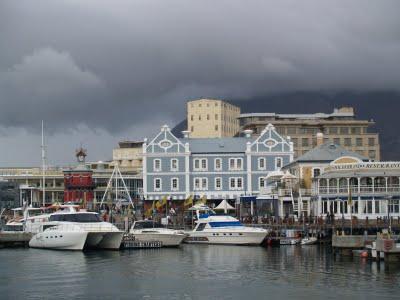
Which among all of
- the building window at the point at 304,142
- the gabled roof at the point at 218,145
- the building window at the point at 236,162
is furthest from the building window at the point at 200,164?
the building window at the point at 304,142

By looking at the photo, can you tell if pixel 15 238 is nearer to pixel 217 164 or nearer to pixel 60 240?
pixel 60 240

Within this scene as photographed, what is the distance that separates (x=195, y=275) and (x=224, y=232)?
26190 mm

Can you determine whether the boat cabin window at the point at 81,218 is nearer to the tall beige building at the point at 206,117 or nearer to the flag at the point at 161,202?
the flag at the point at 161,202

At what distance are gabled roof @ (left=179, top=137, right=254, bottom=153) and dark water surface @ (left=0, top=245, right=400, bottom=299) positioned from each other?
4331 cm

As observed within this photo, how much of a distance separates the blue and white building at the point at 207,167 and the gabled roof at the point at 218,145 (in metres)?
0.15

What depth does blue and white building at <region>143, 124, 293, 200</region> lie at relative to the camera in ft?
387

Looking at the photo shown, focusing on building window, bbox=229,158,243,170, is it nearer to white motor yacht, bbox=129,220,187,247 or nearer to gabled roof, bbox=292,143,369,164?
gabled roof, bbox=292,143,369,164

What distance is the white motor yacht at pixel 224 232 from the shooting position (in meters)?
82.4

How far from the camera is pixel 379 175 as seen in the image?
8762 cm

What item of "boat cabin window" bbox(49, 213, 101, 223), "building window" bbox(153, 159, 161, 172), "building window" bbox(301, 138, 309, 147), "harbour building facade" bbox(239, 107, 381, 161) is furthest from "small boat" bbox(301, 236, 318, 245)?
"building window" bbox(301, 138, 309, 147)

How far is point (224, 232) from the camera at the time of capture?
83812 millimetres

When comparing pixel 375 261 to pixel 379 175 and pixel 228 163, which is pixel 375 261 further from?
pixel 228 163

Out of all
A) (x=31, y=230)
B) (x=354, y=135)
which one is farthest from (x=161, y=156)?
(x=354, y=135)

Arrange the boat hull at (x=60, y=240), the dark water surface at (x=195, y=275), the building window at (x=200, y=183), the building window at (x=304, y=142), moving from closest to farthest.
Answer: the dark water surface at (x=195, y=275), the boat hull at (x=60, y=240), the building window at (x=200, y=183), the building window at (x=304, y=142)
